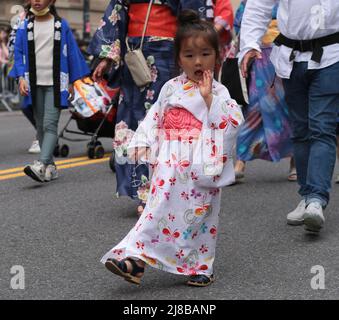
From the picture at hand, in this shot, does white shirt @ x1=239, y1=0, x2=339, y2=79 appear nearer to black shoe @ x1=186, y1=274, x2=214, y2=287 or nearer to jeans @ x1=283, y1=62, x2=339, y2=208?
jeans @ x1=283, y1=62, x2=339, y2=208

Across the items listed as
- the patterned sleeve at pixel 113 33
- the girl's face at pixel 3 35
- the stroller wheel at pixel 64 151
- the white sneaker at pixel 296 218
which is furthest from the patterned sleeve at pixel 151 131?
the girl's face at pixel 3 35

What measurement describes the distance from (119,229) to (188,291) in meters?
1.37

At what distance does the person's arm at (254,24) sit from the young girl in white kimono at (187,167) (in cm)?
114

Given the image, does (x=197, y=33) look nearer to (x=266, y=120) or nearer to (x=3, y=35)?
(x=266, y=120)

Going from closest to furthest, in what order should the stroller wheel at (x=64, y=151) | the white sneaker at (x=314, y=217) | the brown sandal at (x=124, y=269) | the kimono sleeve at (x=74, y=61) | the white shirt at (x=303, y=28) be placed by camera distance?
the brown sandal at (x=124, y=269)
the white sneaker at (x=314, y=217)
the white shirt at (x=303, y=28)
the kimono sleeve at (x=74, y=61)
the stroller wheel at (x=64, y=151)

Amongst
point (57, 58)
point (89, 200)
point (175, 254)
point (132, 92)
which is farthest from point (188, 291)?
point (57, 58)

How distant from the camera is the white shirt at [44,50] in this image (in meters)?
6.81

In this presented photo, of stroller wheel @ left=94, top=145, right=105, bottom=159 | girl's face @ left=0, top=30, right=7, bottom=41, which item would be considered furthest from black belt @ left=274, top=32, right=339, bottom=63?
girl's face @ left=0, top=30, right=7, bottom=41

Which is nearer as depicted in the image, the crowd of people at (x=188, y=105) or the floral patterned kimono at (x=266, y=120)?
the crowd of people at (x=188, y=105)

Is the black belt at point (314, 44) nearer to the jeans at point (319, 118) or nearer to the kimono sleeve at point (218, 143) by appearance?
the jeans at point (319, 118)

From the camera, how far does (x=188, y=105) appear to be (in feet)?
12.0

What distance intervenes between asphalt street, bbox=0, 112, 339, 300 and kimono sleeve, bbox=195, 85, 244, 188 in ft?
1.60

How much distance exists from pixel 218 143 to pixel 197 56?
1.33ft

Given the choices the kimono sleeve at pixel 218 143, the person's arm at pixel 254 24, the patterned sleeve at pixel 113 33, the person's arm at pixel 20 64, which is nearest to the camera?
the kimono sleeve at pixel 218 143
